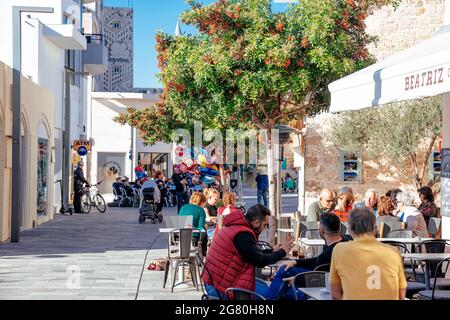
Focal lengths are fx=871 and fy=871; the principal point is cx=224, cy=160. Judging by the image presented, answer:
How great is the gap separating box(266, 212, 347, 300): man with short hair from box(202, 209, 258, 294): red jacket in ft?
1.11

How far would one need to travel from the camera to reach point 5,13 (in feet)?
98.4

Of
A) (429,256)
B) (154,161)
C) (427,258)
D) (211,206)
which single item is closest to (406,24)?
(211,206)

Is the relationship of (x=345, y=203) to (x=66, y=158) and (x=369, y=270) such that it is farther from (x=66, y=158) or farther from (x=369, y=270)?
(x=66, y=158)

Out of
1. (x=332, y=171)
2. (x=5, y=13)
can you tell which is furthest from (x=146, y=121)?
(x=332, y=171)

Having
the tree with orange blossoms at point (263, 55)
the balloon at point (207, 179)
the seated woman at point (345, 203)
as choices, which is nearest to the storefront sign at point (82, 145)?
the balloon at point (207, 179)

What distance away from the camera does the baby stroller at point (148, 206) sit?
26.9 meters

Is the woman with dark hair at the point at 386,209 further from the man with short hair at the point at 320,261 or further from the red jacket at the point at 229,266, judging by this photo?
the red jacket at the point at 229,266

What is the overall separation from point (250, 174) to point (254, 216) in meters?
73.4

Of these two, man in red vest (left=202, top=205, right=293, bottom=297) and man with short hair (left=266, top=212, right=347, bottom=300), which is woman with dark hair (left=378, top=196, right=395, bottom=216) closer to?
man with short hair (left=266, top=212, right=347, bottom=300)

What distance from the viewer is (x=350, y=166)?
28188mm

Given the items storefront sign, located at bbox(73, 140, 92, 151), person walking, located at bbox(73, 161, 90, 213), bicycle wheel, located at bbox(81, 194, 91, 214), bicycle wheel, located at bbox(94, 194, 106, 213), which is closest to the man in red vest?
person walking, located at bbox(73, 161, 90, 213)

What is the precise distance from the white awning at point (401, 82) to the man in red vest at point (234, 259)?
2.09m

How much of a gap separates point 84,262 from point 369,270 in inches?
418
